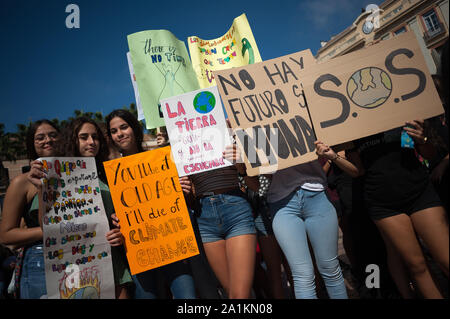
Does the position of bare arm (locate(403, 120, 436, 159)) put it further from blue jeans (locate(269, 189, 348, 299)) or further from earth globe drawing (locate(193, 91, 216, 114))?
earth globe drawing (locate(193, 91, 216, 114))

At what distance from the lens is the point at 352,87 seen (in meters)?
1.85

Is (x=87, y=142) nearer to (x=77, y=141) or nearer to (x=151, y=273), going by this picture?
(x=77, y=141)

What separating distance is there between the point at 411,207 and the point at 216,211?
58.7 inches

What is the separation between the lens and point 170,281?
1980mm

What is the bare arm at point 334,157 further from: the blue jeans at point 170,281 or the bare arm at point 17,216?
the bare arm at point 17,216

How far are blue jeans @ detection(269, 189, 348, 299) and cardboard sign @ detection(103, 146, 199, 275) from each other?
76 centimetres

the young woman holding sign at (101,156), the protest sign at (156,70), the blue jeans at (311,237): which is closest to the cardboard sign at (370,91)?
the blue jeans at (311,237)

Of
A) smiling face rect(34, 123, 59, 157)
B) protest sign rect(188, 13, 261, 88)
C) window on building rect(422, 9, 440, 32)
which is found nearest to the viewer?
smiling face rect(34, 123, 59, 157)

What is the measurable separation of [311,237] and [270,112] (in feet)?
3.51

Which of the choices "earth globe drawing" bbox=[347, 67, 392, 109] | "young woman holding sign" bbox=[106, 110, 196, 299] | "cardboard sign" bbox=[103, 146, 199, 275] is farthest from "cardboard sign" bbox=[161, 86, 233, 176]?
"earth globe drawing" bbox=[347, 67, 392, 109]

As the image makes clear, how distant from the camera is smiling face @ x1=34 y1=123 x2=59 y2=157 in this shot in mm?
2074

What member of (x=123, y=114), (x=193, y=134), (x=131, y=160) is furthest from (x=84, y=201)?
(x=193, y=134)

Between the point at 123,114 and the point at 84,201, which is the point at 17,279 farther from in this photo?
the point at 123,114

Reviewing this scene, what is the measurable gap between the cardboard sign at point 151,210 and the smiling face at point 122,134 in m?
0.31
